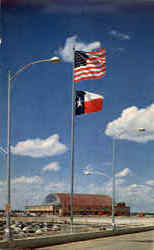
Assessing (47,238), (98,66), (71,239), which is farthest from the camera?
(98,66)

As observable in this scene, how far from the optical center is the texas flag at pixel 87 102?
80.0 feet

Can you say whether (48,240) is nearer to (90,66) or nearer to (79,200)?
(90,66)

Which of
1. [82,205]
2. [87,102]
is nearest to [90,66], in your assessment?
[87,102]

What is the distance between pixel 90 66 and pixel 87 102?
2282 mm

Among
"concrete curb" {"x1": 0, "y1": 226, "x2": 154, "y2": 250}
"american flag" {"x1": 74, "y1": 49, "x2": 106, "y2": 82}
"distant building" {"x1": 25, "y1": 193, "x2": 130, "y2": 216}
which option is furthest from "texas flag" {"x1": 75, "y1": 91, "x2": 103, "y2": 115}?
"distant building" {"x1": 25, "y1": 193, "x2": 130, "y2": 216}

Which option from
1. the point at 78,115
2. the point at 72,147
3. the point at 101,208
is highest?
the point at 78,115

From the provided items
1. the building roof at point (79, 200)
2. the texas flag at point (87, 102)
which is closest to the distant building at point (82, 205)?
the building roof at point (79, 200)

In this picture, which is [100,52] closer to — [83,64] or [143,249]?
[83,64]

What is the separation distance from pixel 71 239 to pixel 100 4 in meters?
13.6

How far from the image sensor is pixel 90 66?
25.0 m

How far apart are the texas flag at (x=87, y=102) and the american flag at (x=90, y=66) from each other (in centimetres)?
103

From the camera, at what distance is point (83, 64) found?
25.2 metres

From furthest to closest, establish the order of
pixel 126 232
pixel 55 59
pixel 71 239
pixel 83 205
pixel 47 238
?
1. pixel 83 205
2. pixel 126 232
3. pixel 71 239
4. pixel 47 238
5. pixel 55 59

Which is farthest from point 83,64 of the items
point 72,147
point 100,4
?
point 100,4
